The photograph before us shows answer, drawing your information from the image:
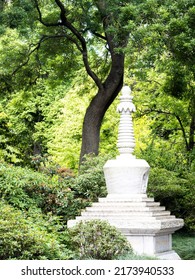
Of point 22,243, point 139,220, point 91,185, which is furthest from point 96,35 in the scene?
point 22,243

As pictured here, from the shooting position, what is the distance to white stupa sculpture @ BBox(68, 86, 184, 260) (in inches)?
476

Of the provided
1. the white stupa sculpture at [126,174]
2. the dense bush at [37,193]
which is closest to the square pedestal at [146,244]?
the white stupa sculpture at [126,174]

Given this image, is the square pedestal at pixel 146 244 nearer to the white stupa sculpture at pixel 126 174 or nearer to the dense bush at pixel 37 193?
the white stupa sculpture at pixel 126 174

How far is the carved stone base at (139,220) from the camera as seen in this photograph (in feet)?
39.5

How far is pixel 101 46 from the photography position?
1051 inches

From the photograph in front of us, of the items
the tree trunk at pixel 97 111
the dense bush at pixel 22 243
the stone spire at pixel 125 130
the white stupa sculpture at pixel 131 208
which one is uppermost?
the tree trunk at pixel 97 111

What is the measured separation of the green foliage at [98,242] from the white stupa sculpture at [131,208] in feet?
4.24

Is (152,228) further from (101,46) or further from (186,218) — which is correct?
(101,46)

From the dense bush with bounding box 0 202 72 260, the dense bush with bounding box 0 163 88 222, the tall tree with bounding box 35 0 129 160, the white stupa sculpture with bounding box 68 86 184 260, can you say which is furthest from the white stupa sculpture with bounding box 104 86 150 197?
the tall tree with bounding box 35 0 129 160

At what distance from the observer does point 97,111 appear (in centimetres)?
1986

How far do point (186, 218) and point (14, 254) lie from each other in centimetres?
905

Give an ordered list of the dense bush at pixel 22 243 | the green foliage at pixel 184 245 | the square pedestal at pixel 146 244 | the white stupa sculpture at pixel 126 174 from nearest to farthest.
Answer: the dense bush at pixel 22 243 < the square pedestal at pixel 146 244 < the white stupa sculpture at pixel 126 174 < the green foliage at pixel 184 245

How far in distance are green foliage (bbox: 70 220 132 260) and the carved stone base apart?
1.24 meters

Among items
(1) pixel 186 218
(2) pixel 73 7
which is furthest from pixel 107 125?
(1) pixel 186 218
